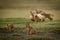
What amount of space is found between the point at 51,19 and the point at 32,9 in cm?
26

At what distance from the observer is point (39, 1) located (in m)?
1.64

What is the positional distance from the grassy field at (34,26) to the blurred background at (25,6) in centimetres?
8

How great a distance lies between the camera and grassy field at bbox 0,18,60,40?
1.57 meters

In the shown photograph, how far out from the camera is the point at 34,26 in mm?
1602

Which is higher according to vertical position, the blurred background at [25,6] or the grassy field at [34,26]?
the blurred background at [25,6]

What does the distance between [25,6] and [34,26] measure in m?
0.26

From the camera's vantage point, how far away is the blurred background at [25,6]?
1.62 metres

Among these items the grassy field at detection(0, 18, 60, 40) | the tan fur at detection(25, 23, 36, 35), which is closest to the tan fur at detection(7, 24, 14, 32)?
the grassy field at detection(0, 18, 60, 40)

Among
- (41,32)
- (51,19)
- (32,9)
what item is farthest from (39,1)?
(41,32)

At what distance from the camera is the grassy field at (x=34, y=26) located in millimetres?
1568

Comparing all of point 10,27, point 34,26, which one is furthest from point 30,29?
point 10,27

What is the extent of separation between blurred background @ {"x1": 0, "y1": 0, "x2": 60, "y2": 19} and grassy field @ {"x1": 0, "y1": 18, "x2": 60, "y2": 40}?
0.08m

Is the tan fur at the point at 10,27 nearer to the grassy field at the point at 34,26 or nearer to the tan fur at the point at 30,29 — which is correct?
the grassy field at the point at 34,26

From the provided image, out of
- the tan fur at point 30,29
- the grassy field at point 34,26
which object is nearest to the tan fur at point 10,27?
the grassy field at point 34,26
